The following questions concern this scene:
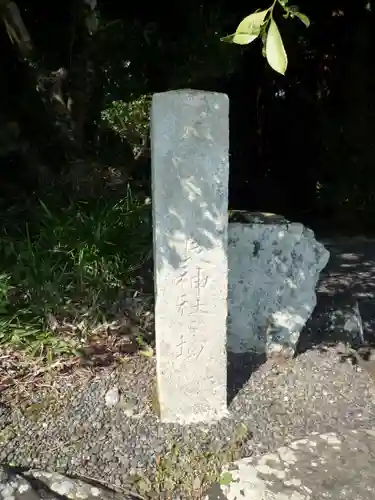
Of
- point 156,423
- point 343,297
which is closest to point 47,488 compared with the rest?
point 156,423

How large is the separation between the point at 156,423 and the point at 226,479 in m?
0.44

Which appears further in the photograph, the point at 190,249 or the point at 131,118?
the point at 131,118

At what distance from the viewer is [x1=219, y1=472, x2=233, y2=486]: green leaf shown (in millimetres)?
2529

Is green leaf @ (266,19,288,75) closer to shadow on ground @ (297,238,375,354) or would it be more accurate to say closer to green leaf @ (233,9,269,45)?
green leaf @ (233,9,269,45)

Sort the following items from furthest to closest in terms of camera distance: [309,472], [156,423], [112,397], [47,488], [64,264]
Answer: [64,264] < [112,397] < [156,423] < [309,472] < [47,488]

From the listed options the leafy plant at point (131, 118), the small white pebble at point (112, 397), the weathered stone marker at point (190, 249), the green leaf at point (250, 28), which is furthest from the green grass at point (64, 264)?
the green leaf at point (250, 28)

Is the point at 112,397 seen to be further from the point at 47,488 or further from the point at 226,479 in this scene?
the point at 226,479

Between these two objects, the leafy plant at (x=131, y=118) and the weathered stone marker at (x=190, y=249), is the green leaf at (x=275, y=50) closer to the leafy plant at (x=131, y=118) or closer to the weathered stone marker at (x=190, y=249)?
the weathered stone marker at (x=190, y=249)

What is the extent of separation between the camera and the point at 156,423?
2846mm

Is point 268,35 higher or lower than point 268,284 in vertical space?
higher

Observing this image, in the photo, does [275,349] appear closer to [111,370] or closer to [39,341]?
[111,370]

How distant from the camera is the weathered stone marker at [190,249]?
100 inches

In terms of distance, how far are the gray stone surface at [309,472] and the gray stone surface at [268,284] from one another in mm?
655

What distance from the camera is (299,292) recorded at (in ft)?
10.8
